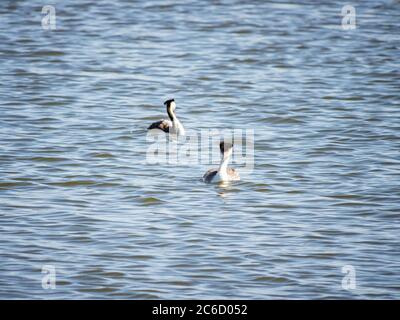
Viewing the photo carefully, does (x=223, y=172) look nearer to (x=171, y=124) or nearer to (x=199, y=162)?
(x=199, y=162)

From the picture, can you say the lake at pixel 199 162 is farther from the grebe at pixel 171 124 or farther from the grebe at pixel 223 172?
the grebe at pixel 171 124

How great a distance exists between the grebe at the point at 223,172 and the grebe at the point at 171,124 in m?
3.40

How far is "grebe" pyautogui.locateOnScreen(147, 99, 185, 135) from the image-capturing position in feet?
59.4

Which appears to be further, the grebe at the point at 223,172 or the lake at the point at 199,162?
the grebe at the point at 223,172

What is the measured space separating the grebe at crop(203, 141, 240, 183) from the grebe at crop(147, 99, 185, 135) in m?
3.40

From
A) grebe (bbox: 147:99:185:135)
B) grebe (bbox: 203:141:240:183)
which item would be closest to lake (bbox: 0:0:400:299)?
grebe (bbox: 203:141:240:183)

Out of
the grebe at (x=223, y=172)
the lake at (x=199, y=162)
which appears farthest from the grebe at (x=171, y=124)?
the grebe at (x=223, y=172)

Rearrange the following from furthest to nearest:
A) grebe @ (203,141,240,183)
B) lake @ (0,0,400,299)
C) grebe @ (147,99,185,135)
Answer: grebe @ (147,99,185,135), grebe @ (203,141,240,183), lake @ (0,0,400,299)

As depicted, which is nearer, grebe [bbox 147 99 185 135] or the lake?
the lake

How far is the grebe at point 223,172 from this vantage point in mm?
14422

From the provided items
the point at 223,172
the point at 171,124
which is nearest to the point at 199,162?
the point at 223,172

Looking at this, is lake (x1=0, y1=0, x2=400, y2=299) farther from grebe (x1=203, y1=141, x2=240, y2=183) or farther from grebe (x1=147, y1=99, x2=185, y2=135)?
grebe (x1=147, y1=99, x2=185, y2=135)

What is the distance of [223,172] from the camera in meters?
14.4
